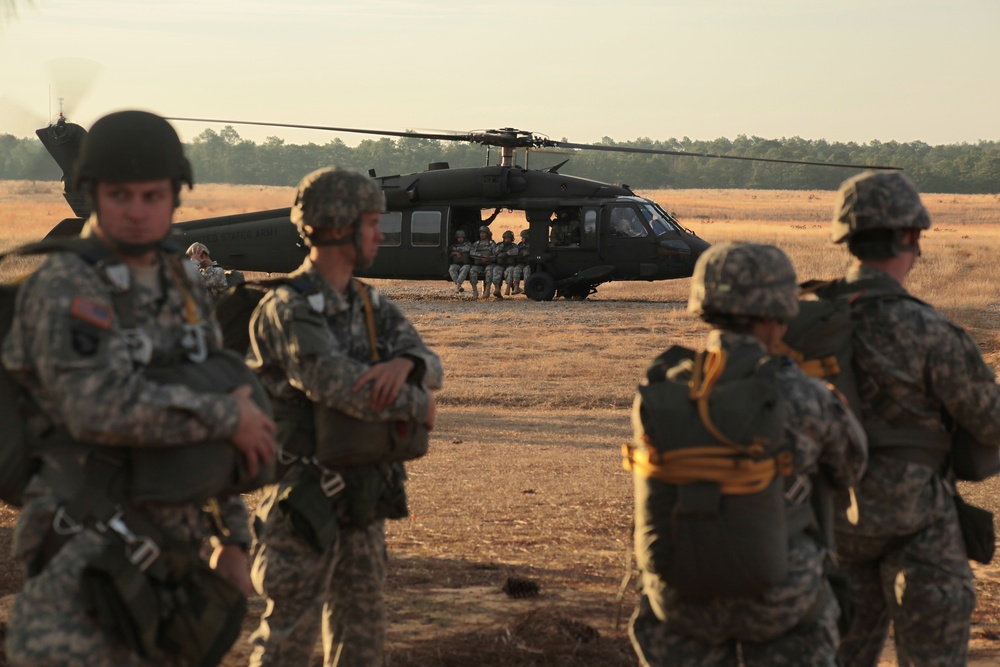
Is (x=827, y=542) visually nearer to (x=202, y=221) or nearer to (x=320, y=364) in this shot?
(x=320, y=364)

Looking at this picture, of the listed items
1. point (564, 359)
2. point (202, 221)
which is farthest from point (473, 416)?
point (202, 221)

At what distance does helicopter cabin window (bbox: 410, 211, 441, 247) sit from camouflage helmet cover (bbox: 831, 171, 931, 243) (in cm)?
2103

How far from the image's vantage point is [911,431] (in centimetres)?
414

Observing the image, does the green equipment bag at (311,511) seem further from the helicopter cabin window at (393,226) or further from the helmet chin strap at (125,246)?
the helicopter cabin window at (393,226)

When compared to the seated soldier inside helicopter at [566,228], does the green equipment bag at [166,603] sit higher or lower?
higher

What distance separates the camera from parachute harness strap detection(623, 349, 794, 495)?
330 cm

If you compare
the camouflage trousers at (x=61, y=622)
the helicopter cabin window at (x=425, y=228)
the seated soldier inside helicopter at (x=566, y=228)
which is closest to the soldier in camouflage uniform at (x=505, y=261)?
the seated soldier inside helicopter at (x=566, y=228)

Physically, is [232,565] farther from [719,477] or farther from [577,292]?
[577,292]

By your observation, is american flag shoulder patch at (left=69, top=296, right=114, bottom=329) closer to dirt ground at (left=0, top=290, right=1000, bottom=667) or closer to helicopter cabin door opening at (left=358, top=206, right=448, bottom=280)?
dirt ground at (left=0, top=290, right=1000, bottom=667)

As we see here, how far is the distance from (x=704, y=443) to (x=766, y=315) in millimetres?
417

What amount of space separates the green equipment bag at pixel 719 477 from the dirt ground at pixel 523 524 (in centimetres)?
52

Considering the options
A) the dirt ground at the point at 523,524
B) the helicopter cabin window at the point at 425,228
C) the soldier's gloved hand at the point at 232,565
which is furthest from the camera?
the helicopter cabin window at the point at 425,228

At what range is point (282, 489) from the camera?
4102 mm

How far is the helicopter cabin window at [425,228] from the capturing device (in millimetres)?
25188
